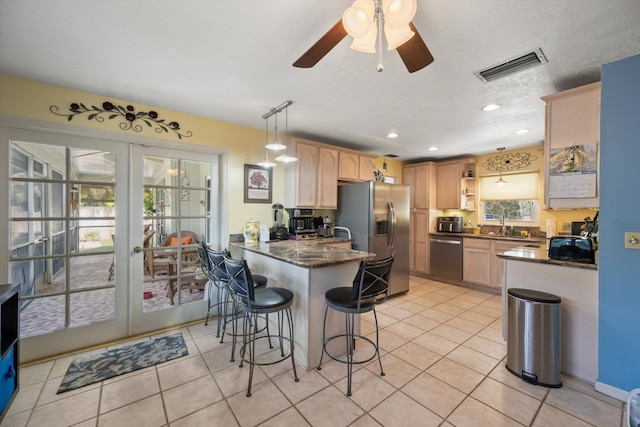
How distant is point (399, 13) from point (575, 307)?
252 centimetres

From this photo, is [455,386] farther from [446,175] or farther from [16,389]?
[446,175]

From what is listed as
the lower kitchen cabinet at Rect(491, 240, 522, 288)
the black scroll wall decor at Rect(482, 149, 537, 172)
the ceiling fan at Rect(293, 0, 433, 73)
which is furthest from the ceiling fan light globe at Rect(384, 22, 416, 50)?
the black scroll wall decor at Rect(482, 149, 537, 172)

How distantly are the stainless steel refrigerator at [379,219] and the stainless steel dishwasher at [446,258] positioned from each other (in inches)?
42.7

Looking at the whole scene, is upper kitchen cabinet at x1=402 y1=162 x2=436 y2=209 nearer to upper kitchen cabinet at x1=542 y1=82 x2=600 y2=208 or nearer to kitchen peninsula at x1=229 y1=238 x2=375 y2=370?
upper kitchen cabinet at x1=542 y1=82 x2=600 y2=208

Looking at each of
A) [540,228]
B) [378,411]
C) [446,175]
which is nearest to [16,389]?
[378,411]

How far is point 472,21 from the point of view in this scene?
156 cm

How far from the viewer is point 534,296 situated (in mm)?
2102

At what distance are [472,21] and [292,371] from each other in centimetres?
278

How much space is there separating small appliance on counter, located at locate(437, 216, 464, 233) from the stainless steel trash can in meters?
2.95

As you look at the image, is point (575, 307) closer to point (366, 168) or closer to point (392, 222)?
point (392, 222)

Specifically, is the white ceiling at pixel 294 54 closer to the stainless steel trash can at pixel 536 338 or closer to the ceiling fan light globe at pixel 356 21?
the ceiling fan light globe at pixel 356 21

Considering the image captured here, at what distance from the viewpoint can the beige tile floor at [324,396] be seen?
1.70 meters

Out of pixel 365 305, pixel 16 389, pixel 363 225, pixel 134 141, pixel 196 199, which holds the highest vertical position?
pixel 134 141

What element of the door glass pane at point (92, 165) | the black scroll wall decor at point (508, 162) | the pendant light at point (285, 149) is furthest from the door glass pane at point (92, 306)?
the black scroll wall decor at point (508, 162)
